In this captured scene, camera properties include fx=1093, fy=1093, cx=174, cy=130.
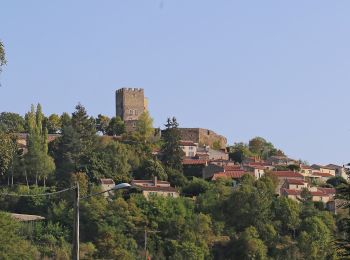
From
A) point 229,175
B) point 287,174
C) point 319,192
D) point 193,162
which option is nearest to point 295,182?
point 319,192

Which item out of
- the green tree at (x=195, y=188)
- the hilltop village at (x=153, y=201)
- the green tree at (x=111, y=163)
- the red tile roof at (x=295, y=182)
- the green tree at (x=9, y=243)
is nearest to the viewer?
the green tree at (x=9, y=243)

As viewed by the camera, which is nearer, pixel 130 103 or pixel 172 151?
pixel 172 151

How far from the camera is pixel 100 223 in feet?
251

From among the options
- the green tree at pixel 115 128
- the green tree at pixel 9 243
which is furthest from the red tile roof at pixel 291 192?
the green tree at pixel 9 243

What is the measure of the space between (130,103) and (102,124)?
10043 millimetres

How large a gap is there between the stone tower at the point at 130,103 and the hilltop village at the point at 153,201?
13.6m

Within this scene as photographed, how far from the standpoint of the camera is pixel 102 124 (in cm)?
10625

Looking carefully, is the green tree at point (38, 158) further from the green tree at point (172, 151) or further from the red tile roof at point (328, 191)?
the red tile roof at point (328, 191)

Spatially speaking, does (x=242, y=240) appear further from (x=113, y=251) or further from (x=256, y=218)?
(x=113, y=251)

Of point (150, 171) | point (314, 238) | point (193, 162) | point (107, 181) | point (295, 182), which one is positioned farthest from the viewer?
point (193, 162)

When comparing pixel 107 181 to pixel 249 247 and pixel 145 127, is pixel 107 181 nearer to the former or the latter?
pixel 249 247

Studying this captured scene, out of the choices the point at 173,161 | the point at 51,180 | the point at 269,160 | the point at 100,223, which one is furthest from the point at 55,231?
the point at 269,160

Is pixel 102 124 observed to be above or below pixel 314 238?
above

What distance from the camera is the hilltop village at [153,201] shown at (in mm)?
75625
